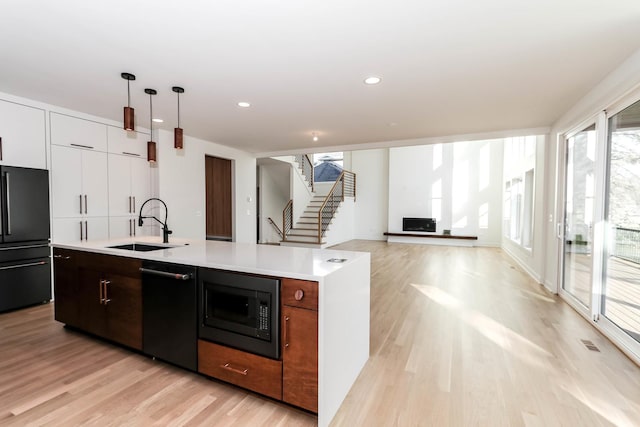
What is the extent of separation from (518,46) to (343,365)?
2686mm

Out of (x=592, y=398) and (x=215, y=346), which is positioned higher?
(x=215, y=346)

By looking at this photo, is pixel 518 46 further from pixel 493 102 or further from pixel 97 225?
pixel 97 225

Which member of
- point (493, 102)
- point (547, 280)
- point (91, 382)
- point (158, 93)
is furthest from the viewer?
point (547, 280)

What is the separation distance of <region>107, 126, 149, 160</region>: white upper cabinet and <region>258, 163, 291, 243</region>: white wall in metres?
4.53

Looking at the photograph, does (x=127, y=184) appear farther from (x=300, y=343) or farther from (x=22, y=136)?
(x=300, y=343)

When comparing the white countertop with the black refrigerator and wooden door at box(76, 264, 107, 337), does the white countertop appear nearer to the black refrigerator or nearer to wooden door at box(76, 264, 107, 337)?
wooden door at box(76, 264, 107, 337)

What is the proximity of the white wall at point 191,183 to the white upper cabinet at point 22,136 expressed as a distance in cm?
149

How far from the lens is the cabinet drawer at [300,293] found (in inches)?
64.9

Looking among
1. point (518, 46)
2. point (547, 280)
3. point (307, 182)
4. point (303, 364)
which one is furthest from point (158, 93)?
point (307, 182)

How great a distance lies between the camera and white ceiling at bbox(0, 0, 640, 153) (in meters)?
1.88

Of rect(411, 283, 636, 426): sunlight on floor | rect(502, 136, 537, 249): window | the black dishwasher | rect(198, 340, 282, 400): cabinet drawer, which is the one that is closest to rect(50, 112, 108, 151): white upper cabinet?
the black dishwasher

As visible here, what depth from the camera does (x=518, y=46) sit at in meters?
2.28

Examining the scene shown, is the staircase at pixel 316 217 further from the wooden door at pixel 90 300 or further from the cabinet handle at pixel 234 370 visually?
the cabinet handle at pixel 234 370

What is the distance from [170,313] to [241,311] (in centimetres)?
66
